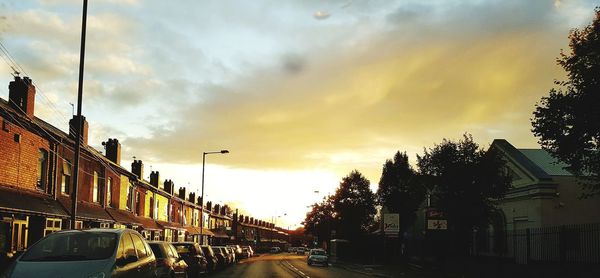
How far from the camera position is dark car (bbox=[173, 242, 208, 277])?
72.4 ft

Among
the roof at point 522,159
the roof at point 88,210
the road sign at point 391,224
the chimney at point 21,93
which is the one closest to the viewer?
the chimney at point 21,93

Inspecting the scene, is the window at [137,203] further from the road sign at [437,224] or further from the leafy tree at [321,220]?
the leafy tree at [321,220]

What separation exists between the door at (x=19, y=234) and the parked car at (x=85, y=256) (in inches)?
511

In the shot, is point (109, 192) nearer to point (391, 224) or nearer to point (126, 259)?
point (391, 224)

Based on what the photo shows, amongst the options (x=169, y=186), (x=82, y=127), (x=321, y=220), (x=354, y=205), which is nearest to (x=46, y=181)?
(x=82, y=127)

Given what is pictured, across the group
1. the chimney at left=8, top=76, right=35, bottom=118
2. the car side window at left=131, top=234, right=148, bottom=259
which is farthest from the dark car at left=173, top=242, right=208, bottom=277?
the car side window at left=131, top=234, right=148, bottom=259

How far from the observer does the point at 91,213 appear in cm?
2864

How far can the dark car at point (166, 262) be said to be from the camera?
13348mm

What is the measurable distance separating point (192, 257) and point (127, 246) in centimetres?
1202

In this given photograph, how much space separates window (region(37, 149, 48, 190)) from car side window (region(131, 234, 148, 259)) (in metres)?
14.3

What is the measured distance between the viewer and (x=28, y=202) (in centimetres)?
2119

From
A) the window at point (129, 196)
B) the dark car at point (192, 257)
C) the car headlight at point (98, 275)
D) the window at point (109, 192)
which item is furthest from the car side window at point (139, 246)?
the window at point (129, 196)

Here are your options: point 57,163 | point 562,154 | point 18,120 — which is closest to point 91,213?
point 57,163

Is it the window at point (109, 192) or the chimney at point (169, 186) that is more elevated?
the chimney at point (169, 186)
